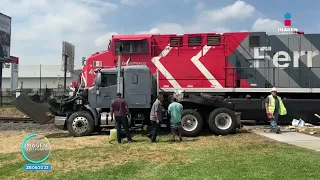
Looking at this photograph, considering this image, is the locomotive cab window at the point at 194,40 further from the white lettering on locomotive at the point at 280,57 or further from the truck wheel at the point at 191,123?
the truck wheel at the point at 191,123

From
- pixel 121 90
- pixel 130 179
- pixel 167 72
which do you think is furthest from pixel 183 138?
pixel 130 179

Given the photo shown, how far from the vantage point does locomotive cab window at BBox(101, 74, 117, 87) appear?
1430 centimetres

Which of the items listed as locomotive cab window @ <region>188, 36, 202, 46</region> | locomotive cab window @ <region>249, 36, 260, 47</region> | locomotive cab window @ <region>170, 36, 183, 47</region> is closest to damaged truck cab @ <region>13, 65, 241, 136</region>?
locomotive cab window @ <region>170, 36, 183, 47</region>

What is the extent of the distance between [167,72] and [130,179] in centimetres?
1002

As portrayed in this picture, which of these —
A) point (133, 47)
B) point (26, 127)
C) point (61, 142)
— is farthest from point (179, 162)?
point (26, 127)

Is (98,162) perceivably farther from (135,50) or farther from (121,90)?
(135,50)

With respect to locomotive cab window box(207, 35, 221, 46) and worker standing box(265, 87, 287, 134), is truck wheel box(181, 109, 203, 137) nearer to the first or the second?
worker standing box(265, 87, 287, 134)

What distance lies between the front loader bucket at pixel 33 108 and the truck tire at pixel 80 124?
3.69 ft

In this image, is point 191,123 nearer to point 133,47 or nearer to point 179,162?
point 133,47

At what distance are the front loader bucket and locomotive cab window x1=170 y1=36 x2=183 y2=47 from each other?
19.6 ft

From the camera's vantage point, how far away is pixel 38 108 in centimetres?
1484

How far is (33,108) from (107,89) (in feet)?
10.0

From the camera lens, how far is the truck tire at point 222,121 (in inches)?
560

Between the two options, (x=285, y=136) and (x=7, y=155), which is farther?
(x=285, y=136)
